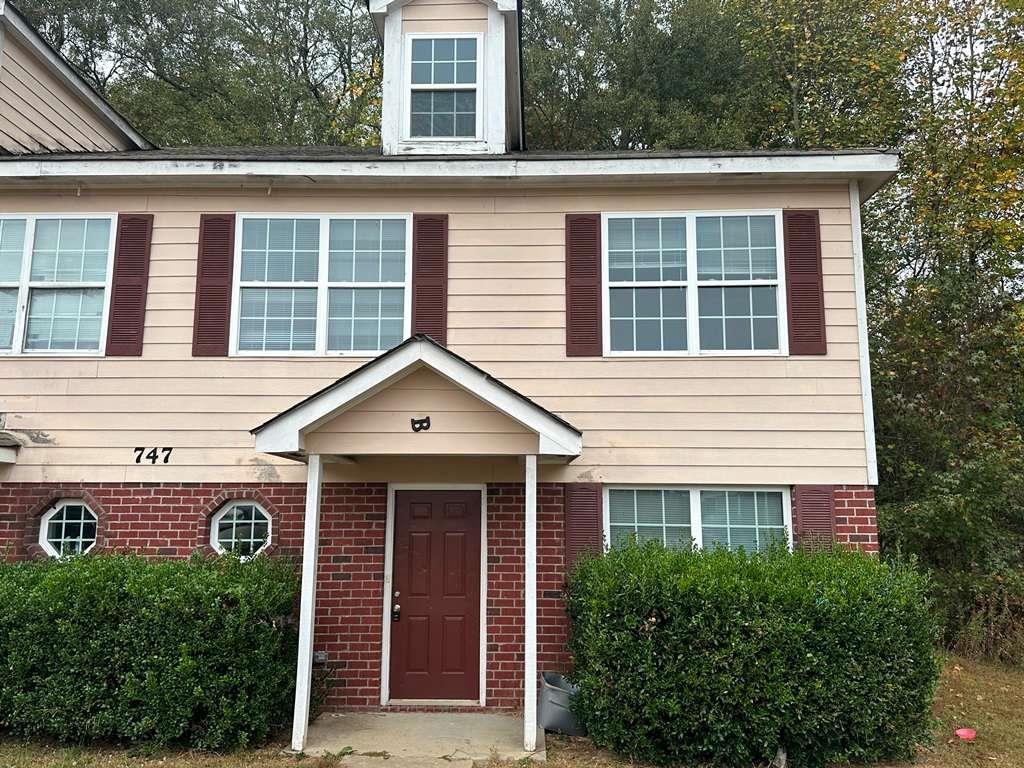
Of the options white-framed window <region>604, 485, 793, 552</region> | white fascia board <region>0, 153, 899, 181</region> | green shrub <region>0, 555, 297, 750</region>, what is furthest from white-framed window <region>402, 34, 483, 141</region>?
green shrub <region>0, 555, 297, 750</region>

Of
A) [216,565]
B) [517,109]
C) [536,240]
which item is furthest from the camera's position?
[517,109]

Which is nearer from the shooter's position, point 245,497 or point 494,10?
point 245,497

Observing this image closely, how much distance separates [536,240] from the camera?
307 inches

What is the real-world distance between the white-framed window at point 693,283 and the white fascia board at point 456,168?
466mm

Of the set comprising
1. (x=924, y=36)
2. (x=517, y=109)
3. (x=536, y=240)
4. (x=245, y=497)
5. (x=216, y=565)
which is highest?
(x=924, y=36)

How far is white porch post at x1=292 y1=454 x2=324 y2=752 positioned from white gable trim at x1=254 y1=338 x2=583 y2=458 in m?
0.39

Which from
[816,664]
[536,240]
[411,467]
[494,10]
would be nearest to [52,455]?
[411,467]

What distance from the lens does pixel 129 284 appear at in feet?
25.2

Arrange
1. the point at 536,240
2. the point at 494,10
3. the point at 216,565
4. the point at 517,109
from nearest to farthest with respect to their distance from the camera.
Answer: the point at 216,565 → the point at 536,240 → the point at 494,10 → the point at 517,109

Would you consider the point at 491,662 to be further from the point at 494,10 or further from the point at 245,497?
the point at 494,10

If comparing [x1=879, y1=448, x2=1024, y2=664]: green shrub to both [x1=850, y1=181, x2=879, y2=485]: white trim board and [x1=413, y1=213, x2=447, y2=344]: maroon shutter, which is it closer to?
[x1=850, y1=181, x2=879, y2=485]: white trim board

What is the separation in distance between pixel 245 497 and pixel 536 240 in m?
4.05

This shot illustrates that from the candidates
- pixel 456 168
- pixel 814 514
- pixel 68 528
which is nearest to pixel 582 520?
pixel 814 514

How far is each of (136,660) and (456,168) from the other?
17.8 ft
